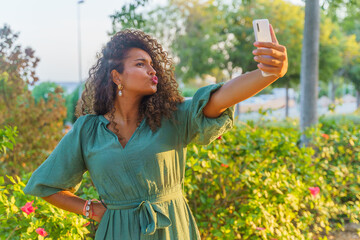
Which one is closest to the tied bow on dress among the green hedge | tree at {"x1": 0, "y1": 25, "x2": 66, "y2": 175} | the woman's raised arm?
the woman's raised arm

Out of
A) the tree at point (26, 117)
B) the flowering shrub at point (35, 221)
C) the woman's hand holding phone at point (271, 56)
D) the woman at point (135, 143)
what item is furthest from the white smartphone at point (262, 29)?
the tree at point (26, 117)

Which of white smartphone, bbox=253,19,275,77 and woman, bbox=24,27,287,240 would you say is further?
woman, bbox=24,27,287,240

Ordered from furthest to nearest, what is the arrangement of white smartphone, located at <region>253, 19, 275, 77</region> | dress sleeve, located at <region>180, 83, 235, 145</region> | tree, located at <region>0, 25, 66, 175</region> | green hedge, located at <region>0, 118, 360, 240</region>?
tree, located at <region>0, 25, 66, 175</region> → green hedge, located at <region>0, 118, 360, 240</region> → dress sleeve, located at <region>180, 83, 235, 145</region> → white smartphone, located at <region>253, 19, 275, 77</region>

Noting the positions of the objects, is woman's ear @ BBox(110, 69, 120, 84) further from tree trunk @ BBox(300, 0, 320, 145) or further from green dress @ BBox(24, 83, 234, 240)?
tree trunk @ BBox(300, 0, 320, 145)

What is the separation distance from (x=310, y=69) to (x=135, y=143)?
410cm

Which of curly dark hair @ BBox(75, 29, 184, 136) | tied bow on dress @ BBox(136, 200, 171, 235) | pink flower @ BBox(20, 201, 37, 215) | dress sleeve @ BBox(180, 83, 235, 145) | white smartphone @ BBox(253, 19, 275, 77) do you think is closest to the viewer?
white smartphone @ BBox(253, 19, 275, 77)

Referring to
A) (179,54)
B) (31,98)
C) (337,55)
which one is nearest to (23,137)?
(31,98)

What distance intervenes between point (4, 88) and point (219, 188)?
350cm

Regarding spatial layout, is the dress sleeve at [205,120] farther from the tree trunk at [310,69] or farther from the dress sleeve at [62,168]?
the tree trunk at [310,69]

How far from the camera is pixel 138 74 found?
1.84 meters

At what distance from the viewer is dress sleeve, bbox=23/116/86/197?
186 centimetres

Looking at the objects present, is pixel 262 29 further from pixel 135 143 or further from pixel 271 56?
pixel 135 143

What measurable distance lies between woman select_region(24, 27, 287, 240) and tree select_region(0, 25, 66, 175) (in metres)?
2.99

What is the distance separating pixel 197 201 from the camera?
10.9 ft
